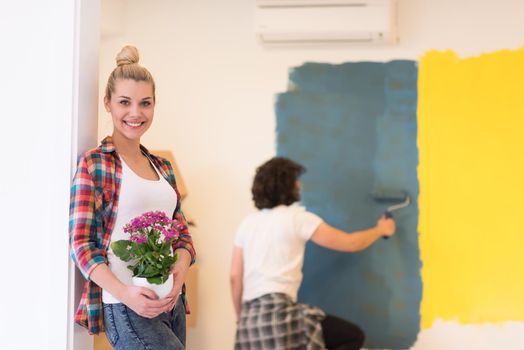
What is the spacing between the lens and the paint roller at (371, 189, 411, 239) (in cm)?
341

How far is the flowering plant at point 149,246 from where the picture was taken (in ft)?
5.12

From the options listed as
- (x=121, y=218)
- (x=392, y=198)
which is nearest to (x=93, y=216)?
(x=121, y=218)

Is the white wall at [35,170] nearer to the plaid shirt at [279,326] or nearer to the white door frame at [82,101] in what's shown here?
the white door frame at [82,101]

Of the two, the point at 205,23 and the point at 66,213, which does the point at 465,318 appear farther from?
the point at 66,213

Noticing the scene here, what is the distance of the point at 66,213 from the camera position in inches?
65.2

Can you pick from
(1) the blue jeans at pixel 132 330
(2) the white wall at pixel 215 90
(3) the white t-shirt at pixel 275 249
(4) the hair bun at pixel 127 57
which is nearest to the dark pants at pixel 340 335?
(3) the white t-shirt at pixel 275 249

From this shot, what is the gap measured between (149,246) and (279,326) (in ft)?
4.46

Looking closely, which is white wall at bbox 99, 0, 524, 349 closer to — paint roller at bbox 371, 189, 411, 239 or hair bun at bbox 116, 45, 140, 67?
paint roller at bbox 371, 189, 411, 239

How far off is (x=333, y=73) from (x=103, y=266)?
7.30 ft

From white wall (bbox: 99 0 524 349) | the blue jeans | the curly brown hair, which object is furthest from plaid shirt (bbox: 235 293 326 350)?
the blue jeans


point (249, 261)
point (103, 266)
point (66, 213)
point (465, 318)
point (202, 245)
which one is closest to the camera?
point (103, 266)

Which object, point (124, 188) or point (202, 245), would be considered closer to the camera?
point (124, 188)

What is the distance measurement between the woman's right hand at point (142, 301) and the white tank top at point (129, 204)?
0.08 meters

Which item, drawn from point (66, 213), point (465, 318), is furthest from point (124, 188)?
point (465, 318)
